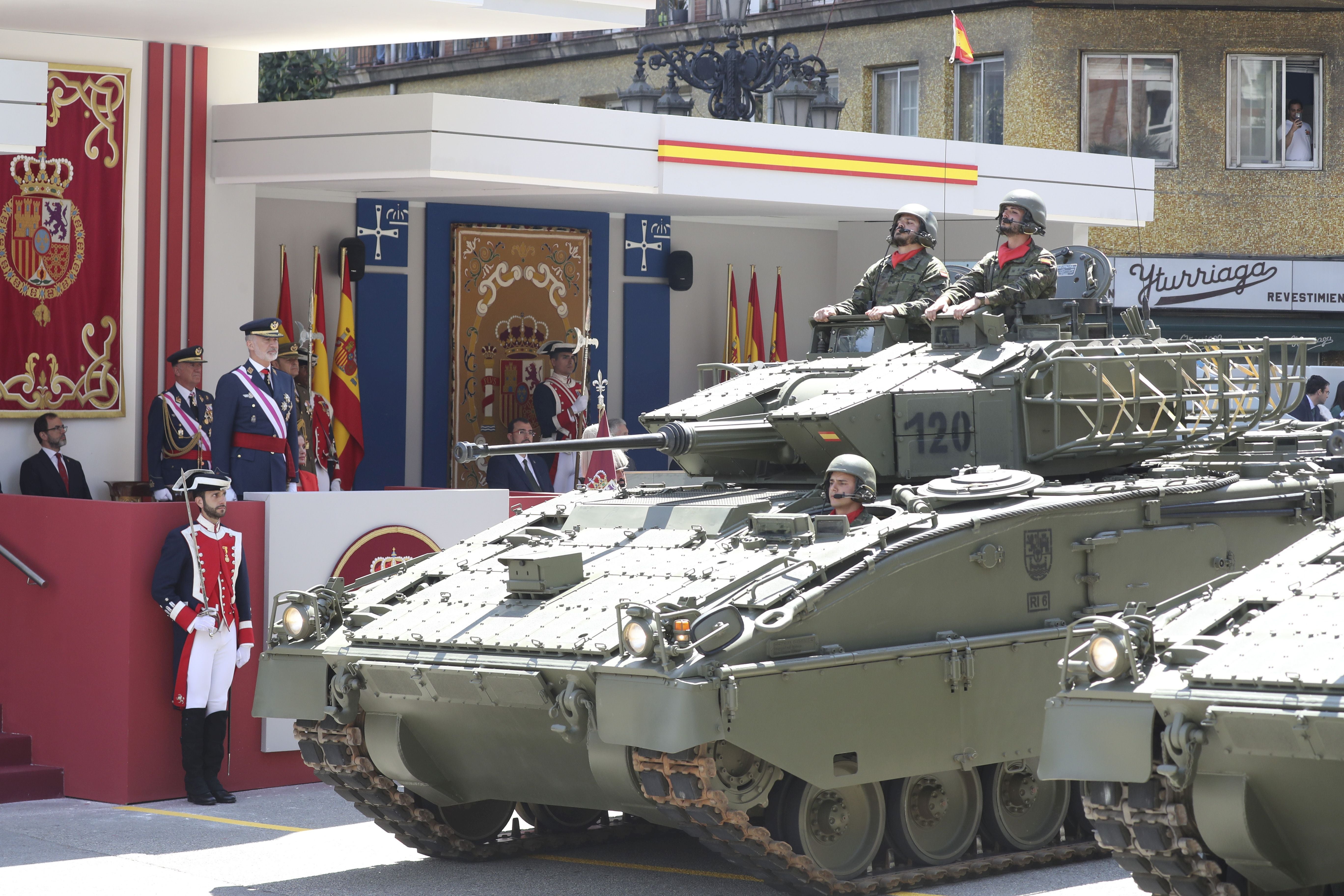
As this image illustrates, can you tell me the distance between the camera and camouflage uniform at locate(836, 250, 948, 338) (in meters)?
12.2

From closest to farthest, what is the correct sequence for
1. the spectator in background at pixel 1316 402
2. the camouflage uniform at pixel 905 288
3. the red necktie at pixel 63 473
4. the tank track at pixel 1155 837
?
the tank track at pixel 1155 837 < the camouflage uniform at pixel 905 288 < the red necktie at pixel 63 473 < the spectator in background at pixel 1316 402

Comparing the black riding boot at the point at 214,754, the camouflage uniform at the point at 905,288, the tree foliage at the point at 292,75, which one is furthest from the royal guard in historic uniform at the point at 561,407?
the tree foliage at the point at 292,75

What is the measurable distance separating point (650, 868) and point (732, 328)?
9.55 metres

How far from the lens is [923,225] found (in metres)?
12.4

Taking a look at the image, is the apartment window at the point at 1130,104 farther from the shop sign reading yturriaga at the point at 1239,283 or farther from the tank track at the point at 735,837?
the tank track at the point at 735,837

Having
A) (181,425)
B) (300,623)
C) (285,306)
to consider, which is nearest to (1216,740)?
(300,623)

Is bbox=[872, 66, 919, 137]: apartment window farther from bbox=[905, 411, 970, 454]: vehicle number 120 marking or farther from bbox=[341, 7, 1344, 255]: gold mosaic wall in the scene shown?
bbox=[905, 411, 970, 454]: vehicle number 120 marking

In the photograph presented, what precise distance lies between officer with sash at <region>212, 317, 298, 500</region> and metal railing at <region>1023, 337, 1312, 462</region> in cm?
512

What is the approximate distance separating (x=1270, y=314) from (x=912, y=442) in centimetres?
1956

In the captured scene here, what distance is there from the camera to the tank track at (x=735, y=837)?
8.67 m

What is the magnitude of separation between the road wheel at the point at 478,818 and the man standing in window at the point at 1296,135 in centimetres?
2131

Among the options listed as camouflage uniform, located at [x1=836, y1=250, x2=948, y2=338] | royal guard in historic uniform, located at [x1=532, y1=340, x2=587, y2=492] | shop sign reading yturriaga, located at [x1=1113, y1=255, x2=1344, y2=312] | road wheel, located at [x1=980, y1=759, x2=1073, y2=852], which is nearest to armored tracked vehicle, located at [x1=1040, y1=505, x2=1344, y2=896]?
road wheel, located at [x1=980, y1=759, x2=1073, y2=852]

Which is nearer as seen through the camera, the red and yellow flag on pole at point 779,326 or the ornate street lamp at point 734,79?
the red and yellow flag on pole at point 779,326

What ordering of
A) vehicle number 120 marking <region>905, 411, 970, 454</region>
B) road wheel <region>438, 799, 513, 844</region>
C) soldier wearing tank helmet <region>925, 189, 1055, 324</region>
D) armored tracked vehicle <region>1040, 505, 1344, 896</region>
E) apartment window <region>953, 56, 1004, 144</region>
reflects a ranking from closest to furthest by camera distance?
armored tracked vehicle <region>1040, 505, 1344, 896</region>, road wheel <region>438, 799, 513, 844</region>, vehicle number 120 marking <region>905, 411, 970, 454</region>, soldier wearing tank helmet <region>925, 189, 1055, 324</region>, apartment window <region>953, 56, 1004, 144</region>
